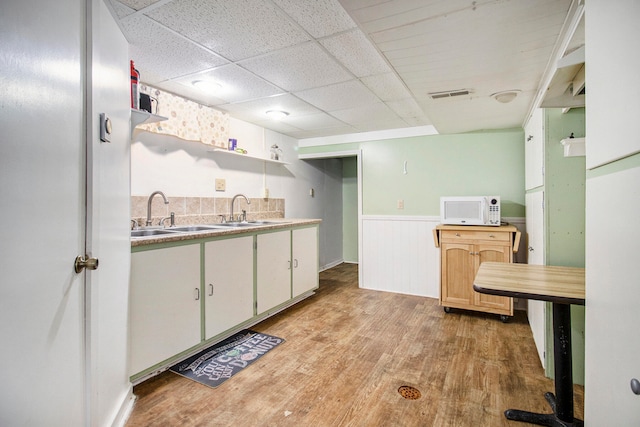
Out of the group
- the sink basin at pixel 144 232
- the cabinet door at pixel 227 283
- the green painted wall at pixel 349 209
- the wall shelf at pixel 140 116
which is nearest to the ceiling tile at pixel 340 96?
the wall shelf at pixel 140 116

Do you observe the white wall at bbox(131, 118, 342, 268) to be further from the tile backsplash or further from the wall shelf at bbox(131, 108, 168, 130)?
the wall shelf at bbox(131, 108, 168, 130)

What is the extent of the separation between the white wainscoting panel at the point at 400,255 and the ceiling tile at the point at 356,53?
2.14 metres

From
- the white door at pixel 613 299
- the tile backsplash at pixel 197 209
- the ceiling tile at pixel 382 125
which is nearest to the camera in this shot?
the white door at pixel 613 299

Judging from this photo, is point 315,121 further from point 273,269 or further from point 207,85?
point 273,269

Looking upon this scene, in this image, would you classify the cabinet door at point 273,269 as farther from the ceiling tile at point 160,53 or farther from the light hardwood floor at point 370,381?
the ceiling tile at point 160,53

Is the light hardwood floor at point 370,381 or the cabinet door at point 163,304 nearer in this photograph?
the light hardwood floor at point 370,381

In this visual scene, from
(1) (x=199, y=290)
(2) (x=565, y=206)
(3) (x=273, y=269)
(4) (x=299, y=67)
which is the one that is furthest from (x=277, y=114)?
(2) (x=565, y=206)

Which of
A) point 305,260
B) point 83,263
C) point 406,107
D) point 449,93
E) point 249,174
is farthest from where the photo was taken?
point 249,174

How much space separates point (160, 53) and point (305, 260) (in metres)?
2.40

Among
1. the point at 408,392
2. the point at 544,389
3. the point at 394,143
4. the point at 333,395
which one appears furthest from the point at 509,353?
the point at 394,143

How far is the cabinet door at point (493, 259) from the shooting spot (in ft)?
9.57

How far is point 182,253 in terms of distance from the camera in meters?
2.04

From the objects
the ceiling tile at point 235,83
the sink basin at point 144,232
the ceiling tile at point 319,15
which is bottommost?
the sink basin at point 144,232

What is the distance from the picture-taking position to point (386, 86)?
256 centimetres
